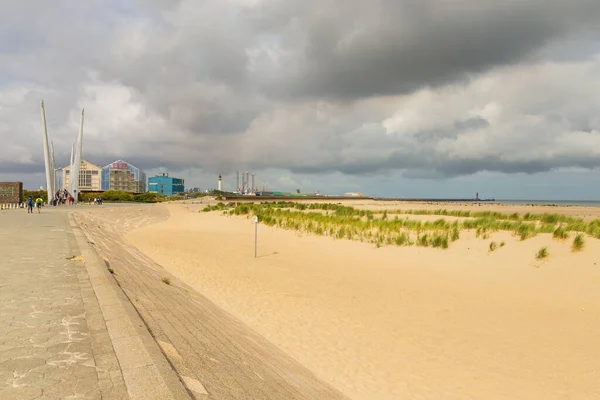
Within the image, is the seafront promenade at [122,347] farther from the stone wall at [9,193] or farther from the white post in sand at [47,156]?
the white post in sand at [47,156]

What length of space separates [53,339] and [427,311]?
7.98m

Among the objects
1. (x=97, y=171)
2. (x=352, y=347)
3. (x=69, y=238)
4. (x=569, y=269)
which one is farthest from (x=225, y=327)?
(x=97, y=171)

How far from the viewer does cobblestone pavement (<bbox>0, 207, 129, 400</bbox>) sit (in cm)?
332

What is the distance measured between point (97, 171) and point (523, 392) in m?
159

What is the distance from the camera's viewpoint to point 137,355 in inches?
151

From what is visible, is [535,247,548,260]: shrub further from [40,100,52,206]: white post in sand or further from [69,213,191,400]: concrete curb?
[40,100,52,206]: white post in sand

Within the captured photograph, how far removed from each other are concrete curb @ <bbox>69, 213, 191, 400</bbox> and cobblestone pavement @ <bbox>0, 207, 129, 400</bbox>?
0.27 ft

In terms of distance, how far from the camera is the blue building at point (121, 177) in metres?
149

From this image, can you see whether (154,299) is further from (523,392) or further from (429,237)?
(429,237)

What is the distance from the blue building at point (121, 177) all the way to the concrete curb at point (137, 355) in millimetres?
155905

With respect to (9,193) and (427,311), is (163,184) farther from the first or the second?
(427,311)

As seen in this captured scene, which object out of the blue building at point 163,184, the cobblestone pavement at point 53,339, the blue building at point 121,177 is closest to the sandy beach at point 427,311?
the cobblestone pavement at point 53,339

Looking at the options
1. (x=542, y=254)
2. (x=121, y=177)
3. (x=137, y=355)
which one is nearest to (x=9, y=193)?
(x=137, y=355)

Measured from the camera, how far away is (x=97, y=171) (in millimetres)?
142875
